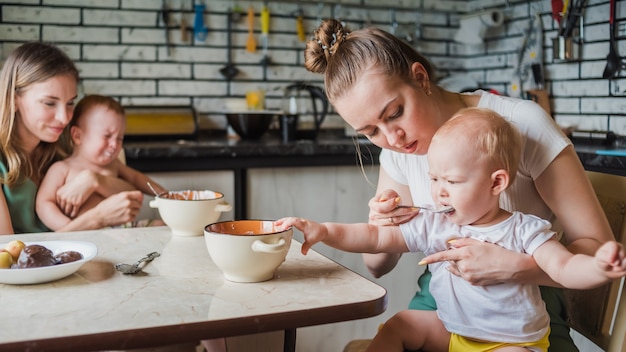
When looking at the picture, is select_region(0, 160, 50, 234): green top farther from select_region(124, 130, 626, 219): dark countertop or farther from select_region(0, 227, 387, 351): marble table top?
select_region(0, 227, 387, 351): marble table top

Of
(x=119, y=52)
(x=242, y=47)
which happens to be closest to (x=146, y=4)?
(x=119, y=52)

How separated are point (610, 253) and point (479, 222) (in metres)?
0.35

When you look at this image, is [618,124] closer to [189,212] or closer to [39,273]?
[189,212]

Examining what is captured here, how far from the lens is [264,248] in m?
1.18

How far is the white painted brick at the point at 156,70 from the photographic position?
3.49m

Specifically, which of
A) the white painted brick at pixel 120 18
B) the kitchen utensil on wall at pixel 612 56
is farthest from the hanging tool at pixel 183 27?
the kitchen utensil on wall at pixel 612 56

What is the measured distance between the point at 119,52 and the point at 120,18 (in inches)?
6.9

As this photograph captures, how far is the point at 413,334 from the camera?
5.11 feet

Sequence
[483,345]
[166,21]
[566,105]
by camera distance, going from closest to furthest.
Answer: [483,345], [566,105], [166,21]

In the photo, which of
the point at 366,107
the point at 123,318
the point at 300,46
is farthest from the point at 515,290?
the point at 300,46

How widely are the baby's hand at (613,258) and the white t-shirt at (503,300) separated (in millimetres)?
208

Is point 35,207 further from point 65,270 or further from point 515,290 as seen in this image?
point 515,290

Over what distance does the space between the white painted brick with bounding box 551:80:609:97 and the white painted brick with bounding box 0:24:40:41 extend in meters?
2.65

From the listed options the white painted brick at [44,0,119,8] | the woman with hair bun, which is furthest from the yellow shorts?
the white painted brick at [44,0,119,8]
